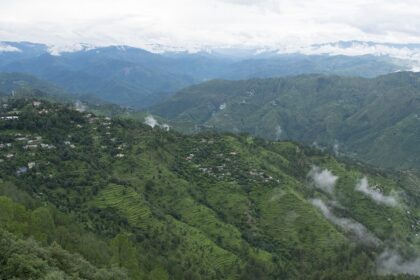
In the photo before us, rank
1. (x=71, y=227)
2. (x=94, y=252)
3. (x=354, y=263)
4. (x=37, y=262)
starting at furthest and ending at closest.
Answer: (x=354, y=263)
(x=71, y=227)
(x=94, y=252)
(x=37, y=262)

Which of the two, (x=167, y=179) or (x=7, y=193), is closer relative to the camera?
(x=7, y=193)

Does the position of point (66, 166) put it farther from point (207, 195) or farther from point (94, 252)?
point (94, 252)

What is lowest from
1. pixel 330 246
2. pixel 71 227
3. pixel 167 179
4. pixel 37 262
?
pixel 330 246

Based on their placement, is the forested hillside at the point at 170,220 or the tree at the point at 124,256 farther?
the forested hillside at the point at 170,220

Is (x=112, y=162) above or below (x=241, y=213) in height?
above

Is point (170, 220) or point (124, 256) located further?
point (170, 220)

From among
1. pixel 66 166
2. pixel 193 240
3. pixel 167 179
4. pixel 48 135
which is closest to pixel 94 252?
pixel 193 240

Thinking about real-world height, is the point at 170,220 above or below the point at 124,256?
below

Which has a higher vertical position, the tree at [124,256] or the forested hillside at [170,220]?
the tree at [124,256]

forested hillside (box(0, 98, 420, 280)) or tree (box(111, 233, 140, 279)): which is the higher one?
tree (box(111, 233, 140, 279))

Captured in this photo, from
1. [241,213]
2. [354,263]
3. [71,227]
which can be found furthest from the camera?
[241,213]

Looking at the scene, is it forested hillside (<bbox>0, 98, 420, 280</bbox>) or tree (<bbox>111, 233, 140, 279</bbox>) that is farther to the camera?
forested hillside (<bbox>0, 98, 420, 280</bbox>)
